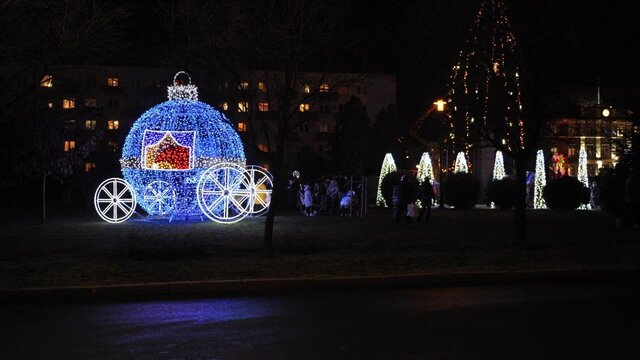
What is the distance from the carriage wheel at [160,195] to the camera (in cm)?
2384

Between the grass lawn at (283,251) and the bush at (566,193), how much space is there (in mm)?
9799

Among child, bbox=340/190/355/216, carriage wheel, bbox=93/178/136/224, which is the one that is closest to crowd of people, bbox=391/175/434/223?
child, bbox=340/190/355/216

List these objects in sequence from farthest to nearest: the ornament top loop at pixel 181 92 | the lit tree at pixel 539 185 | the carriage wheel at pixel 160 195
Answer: the lit tree at pixel 539 185, the ornament top loop at pixel 181 92, the carriage wheel at pixel 160 195

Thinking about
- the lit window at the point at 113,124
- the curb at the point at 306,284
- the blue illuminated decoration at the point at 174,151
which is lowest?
the curb at the point at 306,284

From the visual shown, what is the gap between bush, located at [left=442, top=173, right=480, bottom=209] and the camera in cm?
3350

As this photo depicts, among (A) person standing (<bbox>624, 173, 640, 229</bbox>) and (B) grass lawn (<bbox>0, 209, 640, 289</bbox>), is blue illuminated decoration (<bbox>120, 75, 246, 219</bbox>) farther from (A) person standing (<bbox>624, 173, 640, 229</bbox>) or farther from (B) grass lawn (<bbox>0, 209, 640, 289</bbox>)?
(A) person standing (<bbox>624, 173, 640, 229</bbox>)

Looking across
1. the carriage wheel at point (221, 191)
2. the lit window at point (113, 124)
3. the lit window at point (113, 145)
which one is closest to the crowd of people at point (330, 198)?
the carriage wheel at point (221, 191)

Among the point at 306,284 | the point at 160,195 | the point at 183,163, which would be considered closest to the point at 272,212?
the point at 306,284

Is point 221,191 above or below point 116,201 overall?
above

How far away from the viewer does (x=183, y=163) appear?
23.4 m

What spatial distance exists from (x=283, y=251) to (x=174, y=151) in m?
9.01

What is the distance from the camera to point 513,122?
17.0 meters

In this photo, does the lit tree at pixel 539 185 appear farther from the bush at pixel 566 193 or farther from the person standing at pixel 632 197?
the person standing at pixel 632 197

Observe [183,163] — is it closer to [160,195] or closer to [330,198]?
[160,195]
